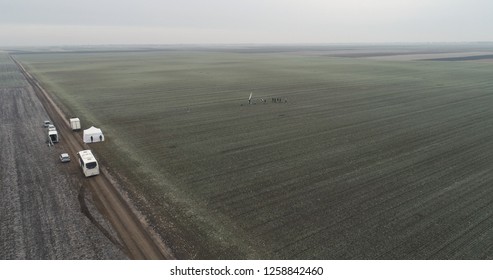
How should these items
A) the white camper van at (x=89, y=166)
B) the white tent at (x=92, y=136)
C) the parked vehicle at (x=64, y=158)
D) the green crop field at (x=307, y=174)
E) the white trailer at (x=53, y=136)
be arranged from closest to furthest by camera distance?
the green crop field at (x=307, y=174)
the white camper van at (x=89, y=166)
the parked vehicle at (x=64, y=158)
the white trailer at (x=53, y=136)
the white tent at (x=92, y=136)

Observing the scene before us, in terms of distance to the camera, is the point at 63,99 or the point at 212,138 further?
the point at 63,99

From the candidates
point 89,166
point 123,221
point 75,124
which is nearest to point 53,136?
point 75,124

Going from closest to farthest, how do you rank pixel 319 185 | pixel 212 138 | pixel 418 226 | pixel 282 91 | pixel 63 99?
pixel 418 226, pixel 319 185, pixel 212 138, pixel 63 99, pixel 282 91

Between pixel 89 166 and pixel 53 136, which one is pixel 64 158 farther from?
pixel 53 136

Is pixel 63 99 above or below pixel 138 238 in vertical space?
above

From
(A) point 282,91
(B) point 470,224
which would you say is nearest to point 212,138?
(B) point 470,224

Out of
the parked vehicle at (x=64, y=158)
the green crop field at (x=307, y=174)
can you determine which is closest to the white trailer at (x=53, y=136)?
the green crop field at (x=307, y=174)

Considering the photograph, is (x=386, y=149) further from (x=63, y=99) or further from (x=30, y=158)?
(x=63, y=99)

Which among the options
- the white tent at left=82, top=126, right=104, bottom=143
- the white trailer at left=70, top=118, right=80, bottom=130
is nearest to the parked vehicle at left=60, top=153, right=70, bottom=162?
the white tent at left=82, top=126, right=104, bottom=143

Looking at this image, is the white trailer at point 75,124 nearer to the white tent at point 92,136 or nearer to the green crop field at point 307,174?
the green crop field at point 307,174
